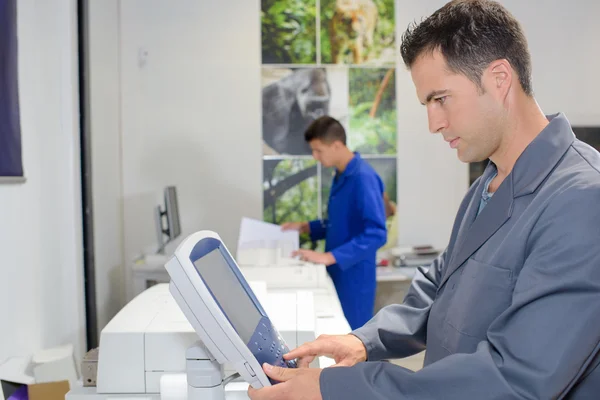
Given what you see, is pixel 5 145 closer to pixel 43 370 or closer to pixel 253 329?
pixel 43 370

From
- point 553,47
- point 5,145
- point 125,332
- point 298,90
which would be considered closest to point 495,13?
point 125,332

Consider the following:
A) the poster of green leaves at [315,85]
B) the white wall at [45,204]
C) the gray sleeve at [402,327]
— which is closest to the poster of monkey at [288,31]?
the poster of green leaves at [315,85]

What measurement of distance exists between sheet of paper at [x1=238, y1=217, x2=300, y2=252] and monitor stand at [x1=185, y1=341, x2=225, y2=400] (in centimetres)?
177

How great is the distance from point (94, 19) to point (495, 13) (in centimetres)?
290

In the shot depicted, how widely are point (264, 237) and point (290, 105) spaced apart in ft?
4.85

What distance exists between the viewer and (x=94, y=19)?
3352mm

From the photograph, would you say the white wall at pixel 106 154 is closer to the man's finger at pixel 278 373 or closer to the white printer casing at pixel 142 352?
the white printer casing at pixel 142 352

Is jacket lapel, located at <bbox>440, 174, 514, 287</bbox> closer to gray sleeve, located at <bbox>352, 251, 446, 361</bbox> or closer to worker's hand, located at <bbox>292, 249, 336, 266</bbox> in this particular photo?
gray sleeve, located at <bbox>352, 251, 446, 361</bbox>

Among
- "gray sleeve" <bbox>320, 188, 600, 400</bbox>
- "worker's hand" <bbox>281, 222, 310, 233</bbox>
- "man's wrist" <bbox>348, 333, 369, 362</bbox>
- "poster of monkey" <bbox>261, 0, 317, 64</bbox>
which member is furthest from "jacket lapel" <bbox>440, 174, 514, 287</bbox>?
"poster of monkey" <bbox>261, 0, 317, 64</bbox>

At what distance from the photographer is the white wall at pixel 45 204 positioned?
7.58 feet

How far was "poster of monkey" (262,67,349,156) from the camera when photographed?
13.5 ft

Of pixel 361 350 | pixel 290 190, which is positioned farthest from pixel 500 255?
pixel 290 190

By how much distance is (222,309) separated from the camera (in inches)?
37.4

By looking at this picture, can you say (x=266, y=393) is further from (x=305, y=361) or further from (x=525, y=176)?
(x=525, y=176)
